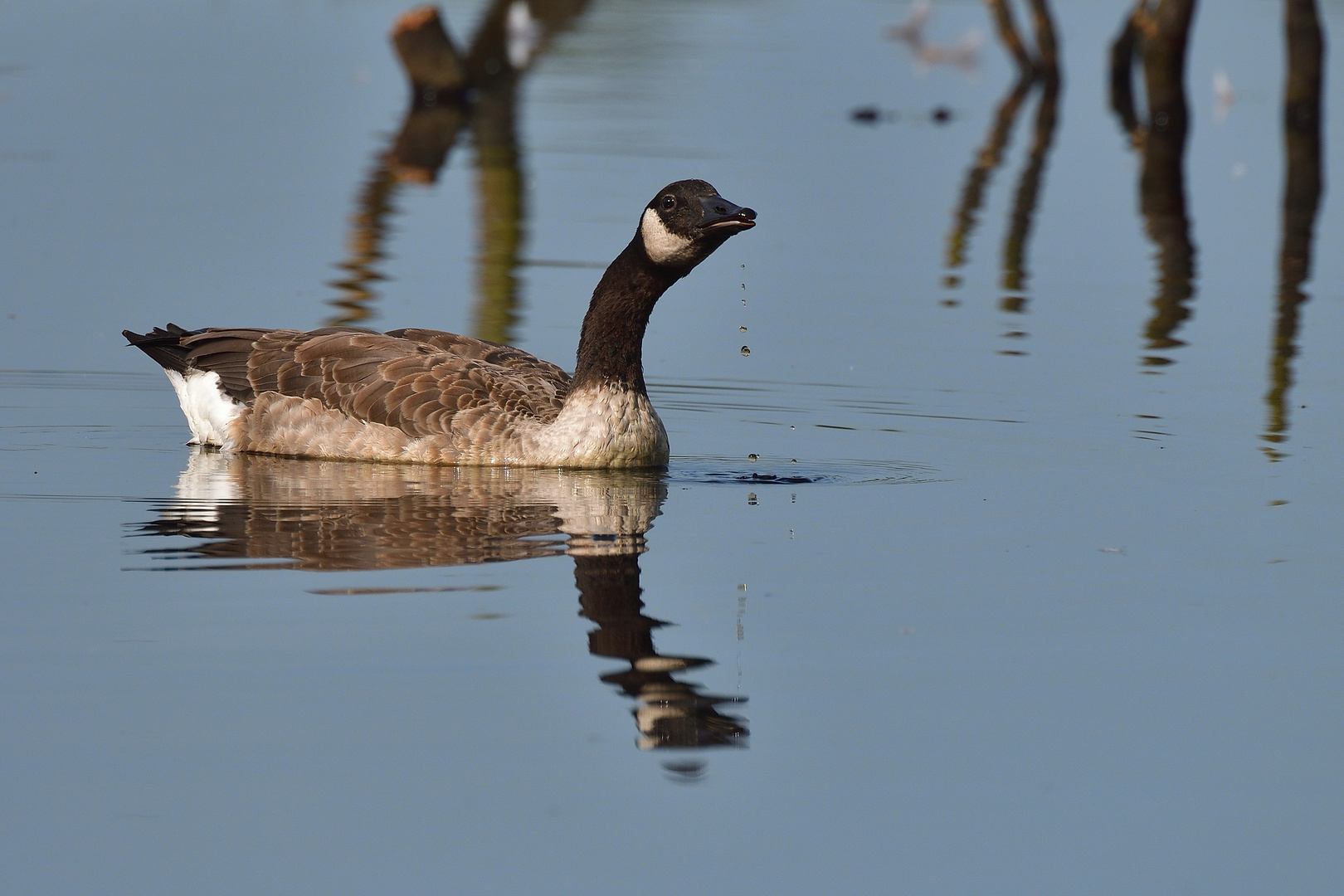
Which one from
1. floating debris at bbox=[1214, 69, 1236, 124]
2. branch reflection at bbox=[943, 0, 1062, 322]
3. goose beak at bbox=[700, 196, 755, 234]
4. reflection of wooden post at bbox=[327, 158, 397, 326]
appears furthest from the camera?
floating debris at bbox=[1214, 69, 1236, 124]

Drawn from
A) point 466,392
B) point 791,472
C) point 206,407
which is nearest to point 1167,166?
point 791,472

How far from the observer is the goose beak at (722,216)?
11.1 m

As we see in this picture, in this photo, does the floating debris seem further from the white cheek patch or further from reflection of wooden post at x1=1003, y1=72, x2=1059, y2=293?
the white cheek patch

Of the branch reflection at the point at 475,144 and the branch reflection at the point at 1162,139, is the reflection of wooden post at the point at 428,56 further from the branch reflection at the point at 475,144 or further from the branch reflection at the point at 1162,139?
the branch reflection at the point at 1162,139

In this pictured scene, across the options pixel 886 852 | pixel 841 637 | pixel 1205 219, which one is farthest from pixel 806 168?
→ pixel 886 852

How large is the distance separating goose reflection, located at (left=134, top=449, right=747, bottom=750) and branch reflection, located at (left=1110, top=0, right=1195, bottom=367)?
664cm

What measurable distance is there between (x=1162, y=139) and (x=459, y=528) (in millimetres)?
23458

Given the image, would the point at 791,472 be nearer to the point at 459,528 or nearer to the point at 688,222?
the point at 688,222

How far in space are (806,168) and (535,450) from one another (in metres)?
15.2

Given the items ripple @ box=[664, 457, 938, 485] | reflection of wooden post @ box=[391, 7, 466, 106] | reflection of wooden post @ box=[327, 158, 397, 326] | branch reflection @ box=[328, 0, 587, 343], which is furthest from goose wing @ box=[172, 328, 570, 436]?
reflection of wooden post @ box=[391, 7, 466, 106]

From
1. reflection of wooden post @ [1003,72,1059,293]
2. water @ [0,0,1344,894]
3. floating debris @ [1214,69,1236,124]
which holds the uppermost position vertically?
floating debris @ [1214,69,1236,124]

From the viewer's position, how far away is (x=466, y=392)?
478 inches

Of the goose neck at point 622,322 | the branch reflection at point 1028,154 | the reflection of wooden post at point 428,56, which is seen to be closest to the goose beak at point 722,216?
the goose neck at point 622,322

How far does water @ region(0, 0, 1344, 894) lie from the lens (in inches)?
259
